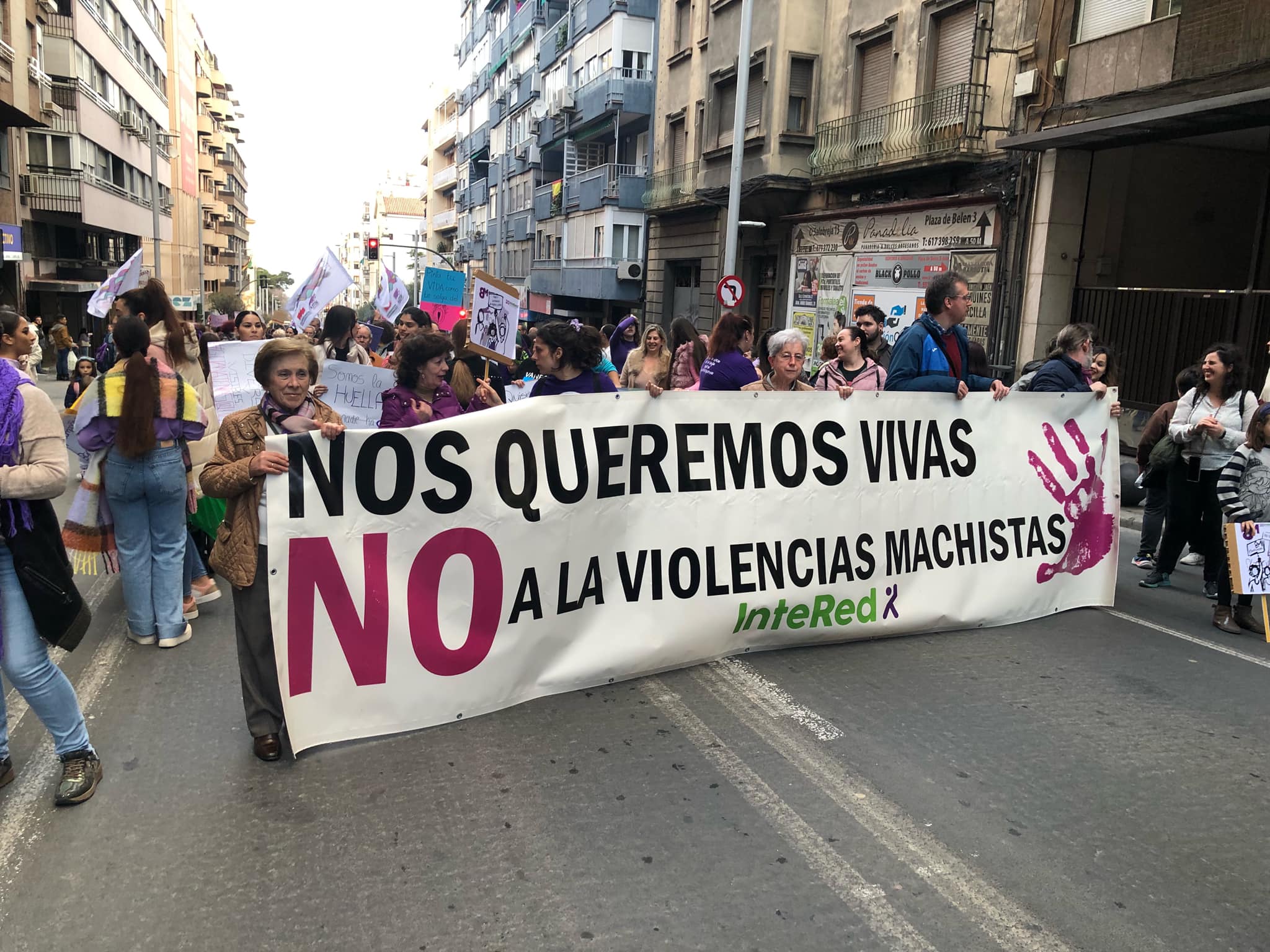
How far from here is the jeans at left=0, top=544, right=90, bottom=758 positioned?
3365 mm

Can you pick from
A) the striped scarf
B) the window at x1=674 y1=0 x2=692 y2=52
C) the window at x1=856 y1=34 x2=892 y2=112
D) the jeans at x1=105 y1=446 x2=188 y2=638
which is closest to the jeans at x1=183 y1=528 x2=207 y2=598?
the jeans at x1=105 y1=446 x2=188 y2=638

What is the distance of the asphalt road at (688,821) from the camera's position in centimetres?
289

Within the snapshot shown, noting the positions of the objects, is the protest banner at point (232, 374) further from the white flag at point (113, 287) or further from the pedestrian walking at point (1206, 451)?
the pedestrian walking at point (1206, 451)

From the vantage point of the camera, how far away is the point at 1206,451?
267 inches

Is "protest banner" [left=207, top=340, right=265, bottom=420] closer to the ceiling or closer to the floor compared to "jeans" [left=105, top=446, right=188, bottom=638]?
closer to the ceiling

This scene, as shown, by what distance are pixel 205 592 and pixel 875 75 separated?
1781 cm

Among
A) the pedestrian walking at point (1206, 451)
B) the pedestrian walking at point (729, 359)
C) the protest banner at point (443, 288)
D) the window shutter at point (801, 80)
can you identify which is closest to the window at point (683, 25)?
the window shutter at point (801, 80)

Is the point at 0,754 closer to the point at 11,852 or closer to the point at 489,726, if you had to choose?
the point at 11,852

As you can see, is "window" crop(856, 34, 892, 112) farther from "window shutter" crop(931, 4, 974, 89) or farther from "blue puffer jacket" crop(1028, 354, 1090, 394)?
"blue puffer jacket" crop(1028, 354, 1090, 394)

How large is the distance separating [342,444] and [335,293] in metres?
6.61

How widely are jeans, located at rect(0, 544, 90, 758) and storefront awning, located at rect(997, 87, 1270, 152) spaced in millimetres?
12235

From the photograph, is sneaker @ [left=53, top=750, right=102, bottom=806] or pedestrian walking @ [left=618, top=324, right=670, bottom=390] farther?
pedestrian walking @ [left=618, top=324, right=670, bottom=390]

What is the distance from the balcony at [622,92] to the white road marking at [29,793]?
31.8 m

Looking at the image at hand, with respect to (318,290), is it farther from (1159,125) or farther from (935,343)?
(1159,125)
